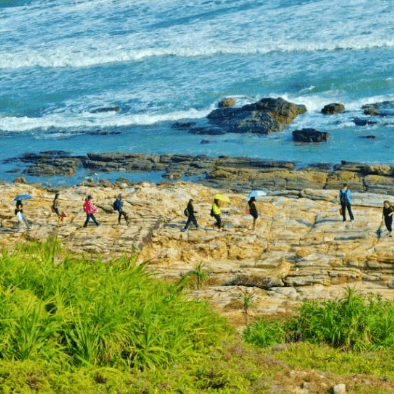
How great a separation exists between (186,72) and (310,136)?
15.9 m

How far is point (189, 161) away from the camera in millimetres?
29203

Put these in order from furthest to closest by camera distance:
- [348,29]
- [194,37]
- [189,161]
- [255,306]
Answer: [194,37] < [348,29] < [189,161] < [255,306]

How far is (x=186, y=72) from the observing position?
44562 millimetres

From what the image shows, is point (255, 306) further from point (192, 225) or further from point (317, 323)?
point (192, 225)

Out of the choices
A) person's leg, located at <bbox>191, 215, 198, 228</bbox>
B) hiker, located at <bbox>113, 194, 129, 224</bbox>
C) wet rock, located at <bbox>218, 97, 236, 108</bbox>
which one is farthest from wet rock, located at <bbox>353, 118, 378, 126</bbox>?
hiker, located at <bbox>113, 194, 129, 224</bbox>

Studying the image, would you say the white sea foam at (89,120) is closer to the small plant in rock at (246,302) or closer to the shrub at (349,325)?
the small plant in rock at (246,302)

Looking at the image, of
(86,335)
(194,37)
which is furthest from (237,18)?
(86,335)

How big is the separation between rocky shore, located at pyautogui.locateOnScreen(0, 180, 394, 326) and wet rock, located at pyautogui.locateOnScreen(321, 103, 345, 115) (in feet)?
35.8

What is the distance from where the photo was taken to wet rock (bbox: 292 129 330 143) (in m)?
30.3

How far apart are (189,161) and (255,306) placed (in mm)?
16066

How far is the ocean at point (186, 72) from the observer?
32406 millimetres

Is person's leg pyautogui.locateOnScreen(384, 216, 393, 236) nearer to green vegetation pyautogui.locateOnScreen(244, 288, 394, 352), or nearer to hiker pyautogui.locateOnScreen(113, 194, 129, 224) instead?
green vegetation pyautogui.locateOnScreen(244, 288, 394, 352)

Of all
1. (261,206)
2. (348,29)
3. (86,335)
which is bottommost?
(261,206)

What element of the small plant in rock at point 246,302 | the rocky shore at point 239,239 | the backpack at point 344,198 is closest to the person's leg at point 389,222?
the rocky shore at point 239,239
